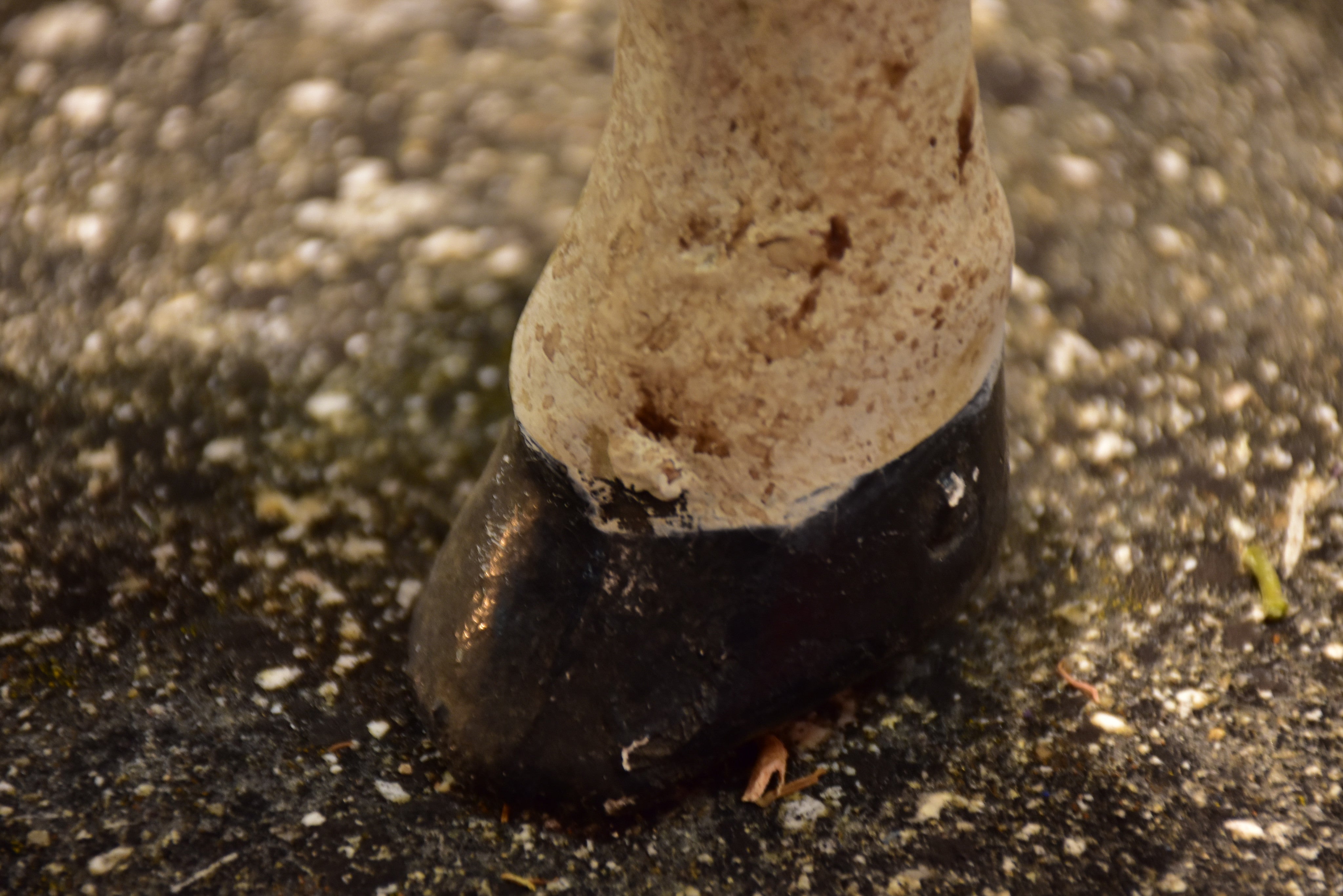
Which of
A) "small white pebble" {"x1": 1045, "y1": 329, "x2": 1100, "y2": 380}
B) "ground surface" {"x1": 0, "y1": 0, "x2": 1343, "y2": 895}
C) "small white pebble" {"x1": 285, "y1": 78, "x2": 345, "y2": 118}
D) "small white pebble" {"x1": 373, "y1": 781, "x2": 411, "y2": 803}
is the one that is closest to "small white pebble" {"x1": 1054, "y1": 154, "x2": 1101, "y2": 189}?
"ground surface" {"x1": 0, "y1": 0, "x2": 1343, "y2": 895}

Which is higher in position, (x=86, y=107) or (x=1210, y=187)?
(x=86, y=107)

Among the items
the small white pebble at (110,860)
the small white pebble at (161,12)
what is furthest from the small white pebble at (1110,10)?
the small white pebble at (110,860)

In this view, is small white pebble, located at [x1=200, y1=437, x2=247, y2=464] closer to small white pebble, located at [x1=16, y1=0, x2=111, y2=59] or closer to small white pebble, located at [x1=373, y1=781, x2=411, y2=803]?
small white pebble, located at [x1=373, y1=781, x2=411, y2=803]

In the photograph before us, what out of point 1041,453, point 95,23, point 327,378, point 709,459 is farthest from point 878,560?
point 95,23

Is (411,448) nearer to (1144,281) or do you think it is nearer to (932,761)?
(932,761)

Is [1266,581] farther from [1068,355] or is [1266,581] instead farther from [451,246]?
[451,246]

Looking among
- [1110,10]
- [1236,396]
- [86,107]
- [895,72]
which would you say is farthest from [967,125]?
[86,107]
